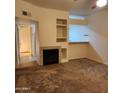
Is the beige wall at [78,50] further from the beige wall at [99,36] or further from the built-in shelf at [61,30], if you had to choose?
the built-in shelf at [61,30]

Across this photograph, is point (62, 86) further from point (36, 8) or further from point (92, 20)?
point (92, 20)

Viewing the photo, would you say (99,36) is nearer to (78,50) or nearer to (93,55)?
(93,55)

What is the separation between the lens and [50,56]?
5125 mm

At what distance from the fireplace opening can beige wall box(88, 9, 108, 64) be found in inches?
83.9

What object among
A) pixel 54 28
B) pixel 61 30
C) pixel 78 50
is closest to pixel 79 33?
pixel 78 50

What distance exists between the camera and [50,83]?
3.12 m

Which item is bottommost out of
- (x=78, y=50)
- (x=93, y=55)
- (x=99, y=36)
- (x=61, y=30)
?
(x=93, y=55)

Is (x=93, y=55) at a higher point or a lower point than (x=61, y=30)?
lower

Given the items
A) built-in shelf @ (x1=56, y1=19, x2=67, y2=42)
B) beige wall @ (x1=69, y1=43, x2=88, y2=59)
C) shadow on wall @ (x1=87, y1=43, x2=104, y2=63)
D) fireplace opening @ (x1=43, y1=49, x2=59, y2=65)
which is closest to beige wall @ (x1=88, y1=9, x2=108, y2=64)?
shadow on wall @ (x1=87, y1=43, x2=104, y2=63)

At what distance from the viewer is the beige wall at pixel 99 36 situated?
524 centimetres

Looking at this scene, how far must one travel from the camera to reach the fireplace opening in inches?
196

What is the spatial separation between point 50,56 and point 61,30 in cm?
163

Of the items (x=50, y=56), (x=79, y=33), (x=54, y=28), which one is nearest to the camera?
(x=50, y=56)
